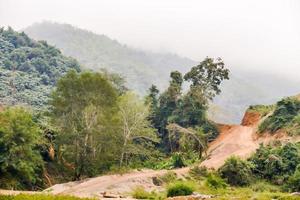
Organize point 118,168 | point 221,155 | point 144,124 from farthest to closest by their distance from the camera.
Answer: point 221,155, point 144,124, point 118,168

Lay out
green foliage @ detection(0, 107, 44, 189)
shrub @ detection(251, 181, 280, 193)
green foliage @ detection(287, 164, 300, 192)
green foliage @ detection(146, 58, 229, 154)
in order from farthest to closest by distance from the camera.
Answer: green foliage @ detection(146, 58, 229, 154), green foliage @ detection(0, 107, 44, 189), shrub @ detection(251, 181, 280, 193), green foliage @ detection(287, 164, 300, 192)

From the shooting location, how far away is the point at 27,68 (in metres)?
67.4

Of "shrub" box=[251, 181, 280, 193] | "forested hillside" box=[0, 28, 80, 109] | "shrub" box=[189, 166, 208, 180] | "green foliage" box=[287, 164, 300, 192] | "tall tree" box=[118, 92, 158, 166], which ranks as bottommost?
"shrub" box=[251, 181, 280, 193]

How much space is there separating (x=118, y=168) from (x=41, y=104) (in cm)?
2867

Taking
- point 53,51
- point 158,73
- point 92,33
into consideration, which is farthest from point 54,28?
point 53,51

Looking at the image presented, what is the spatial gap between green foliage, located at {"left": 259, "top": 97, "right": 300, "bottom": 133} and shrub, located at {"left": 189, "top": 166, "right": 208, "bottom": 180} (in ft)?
34.6

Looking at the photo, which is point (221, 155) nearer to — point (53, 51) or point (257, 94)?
point (53, 51)

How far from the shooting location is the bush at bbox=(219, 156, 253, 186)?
27922 mm

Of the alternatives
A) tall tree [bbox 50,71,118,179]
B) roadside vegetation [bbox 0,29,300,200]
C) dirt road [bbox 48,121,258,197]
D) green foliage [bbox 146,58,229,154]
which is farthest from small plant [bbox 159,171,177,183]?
green foliage [bbox 146,58,229,154]

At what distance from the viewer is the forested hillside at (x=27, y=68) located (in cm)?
5867

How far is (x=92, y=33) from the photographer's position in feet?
565

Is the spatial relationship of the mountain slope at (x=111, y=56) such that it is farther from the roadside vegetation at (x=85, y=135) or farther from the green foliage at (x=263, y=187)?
the green foliage at (x=263, y=187)

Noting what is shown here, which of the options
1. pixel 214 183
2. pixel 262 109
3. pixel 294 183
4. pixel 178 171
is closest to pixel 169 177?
pixel 178 171

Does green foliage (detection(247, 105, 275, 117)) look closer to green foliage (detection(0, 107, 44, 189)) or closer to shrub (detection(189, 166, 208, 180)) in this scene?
shrub (detection(189, 166, 208, 180))
